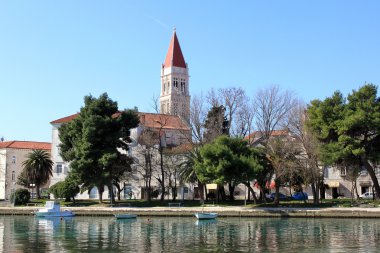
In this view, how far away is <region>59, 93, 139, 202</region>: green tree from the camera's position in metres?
66.4

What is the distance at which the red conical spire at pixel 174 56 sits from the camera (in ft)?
477

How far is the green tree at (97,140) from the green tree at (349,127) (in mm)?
23546

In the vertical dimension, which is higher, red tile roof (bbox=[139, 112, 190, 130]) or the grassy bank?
red tile roof (bbox=[139, 112, 190, 130])

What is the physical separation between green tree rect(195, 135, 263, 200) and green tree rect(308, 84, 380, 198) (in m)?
7.95

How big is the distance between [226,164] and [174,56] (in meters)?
92.0

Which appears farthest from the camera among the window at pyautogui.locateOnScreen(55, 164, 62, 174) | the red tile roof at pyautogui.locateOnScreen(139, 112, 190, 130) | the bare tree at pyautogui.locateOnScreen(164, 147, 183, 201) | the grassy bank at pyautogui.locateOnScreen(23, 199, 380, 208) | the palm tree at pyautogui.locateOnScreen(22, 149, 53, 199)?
the red tile roof at pyautogui.locateOnScreen(139, 112, 190, 130)

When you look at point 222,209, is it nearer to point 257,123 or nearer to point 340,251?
point 257,123

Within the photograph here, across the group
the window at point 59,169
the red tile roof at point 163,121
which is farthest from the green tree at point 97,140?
the red tile roof at point 163,121

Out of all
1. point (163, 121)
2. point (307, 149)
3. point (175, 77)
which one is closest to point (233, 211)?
point (307, 149)

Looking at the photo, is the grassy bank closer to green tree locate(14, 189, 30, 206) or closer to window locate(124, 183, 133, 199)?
green tree locate(14, 189, 30, 206)

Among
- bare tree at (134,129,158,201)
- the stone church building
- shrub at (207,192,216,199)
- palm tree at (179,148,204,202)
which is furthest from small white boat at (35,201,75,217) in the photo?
shrub at (207,192,216,199)

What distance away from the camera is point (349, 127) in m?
57.7

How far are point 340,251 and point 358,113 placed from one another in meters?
30.5

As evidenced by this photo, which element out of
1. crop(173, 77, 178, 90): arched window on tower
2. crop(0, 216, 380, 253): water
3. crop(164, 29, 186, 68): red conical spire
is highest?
crop(164, 29, 186, 68): red conical spire
